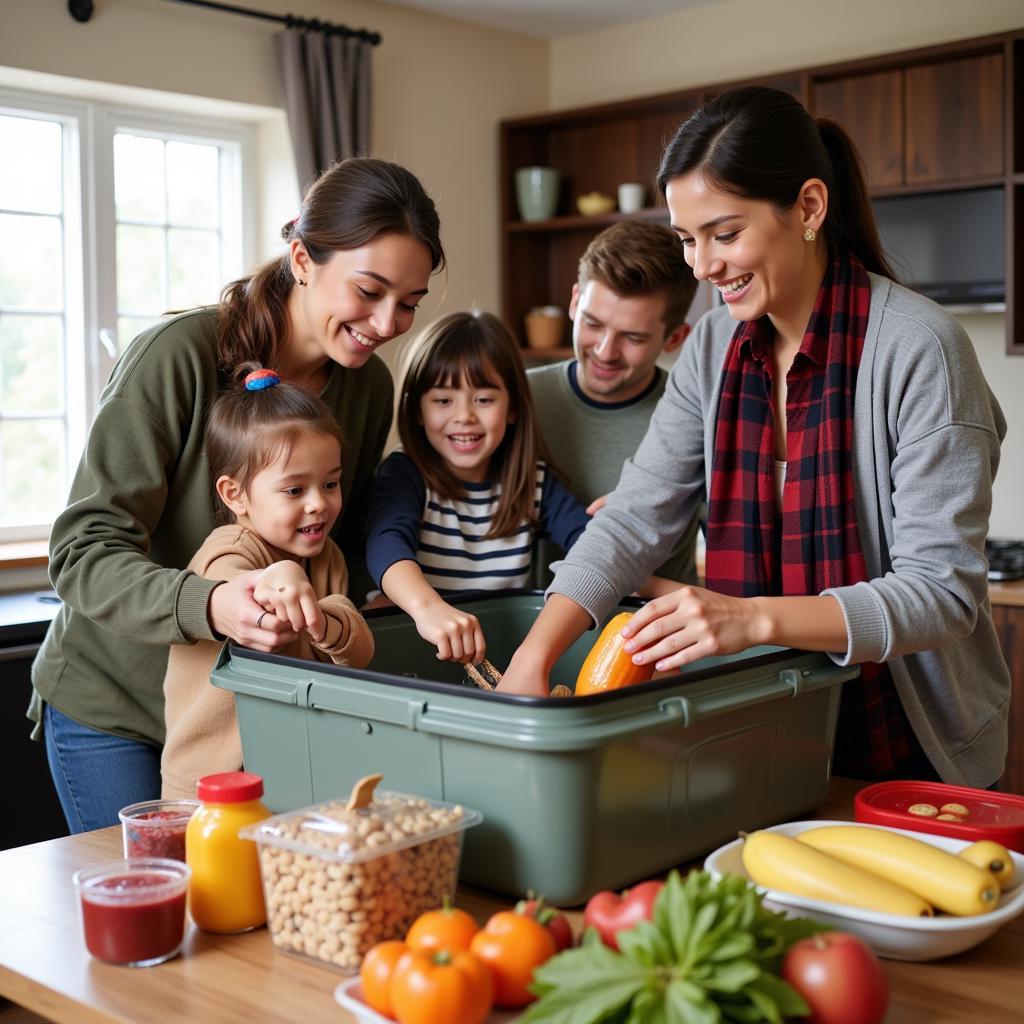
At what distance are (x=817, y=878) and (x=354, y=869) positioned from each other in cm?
38

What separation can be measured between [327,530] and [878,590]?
2.32 ft

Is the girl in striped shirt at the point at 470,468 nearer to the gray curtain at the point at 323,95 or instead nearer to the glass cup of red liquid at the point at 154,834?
the glass cup of red liquid at the point at 154,834

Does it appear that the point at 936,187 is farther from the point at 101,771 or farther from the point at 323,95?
the point at 101,771

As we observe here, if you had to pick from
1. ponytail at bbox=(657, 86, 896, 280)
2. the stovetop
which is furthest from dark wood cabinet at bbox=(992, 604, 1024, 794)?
ponytail at bbox=(657, 86, 896, 280)

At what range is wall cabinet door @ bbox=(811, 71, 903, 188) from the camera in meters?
3.75

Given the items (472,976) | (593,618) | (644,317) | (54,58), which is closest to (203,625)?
(593,618)

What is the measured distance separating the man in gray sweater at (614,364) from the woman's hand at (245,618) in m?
0.72

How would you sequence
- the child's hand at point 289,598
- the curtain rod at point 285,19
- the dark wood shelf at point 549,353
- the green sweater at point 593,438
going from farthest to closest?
the dark wood shelf at point 549,353, the curtain rod at point 285,19, the green sweater at point 593,438, the child's hand at point 289,598

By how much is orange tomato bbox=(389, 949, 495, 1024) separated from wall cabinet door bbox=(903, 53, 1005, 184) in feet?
10.5

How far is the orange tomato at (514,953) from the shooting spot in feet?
3.14

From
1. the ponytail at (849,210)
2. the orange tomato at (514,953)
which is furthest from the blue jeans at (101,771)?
the ponytail at (849,210)

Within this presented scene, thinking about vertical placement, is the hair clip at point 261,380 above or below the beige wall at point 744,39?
below

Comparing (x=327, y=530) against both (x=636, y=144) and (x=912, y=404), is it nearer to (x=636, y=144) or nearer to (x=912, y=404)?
(x=912, y=404)

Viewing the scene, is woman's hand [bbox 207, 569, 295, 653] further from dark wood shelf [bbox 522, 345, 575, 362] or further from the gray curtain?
dark wood shelf [bbox 522, 345, 575, 362]
